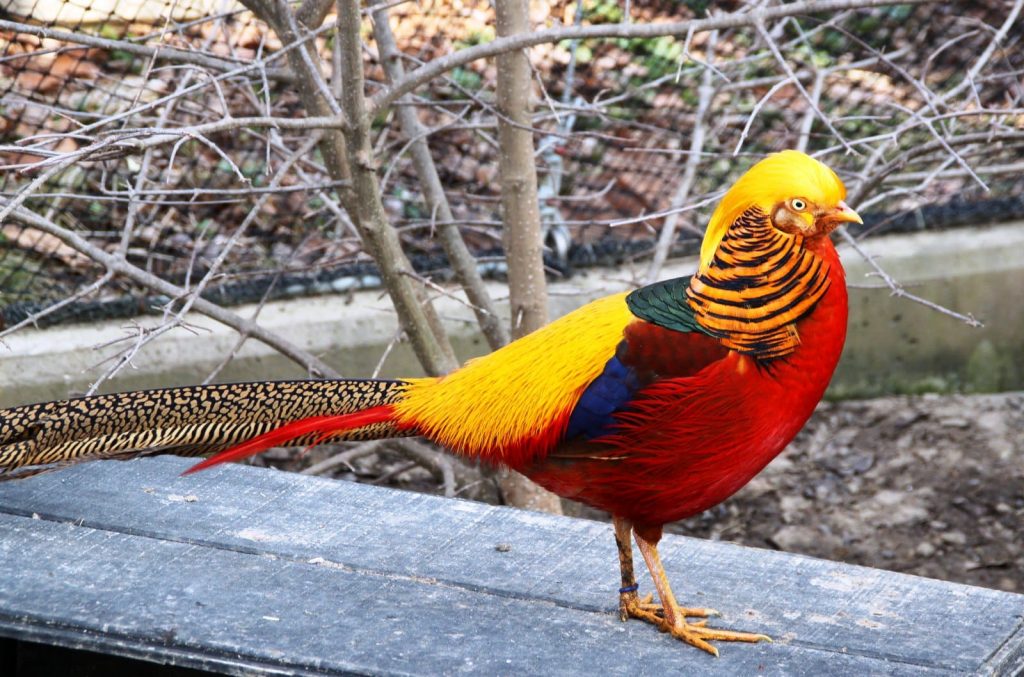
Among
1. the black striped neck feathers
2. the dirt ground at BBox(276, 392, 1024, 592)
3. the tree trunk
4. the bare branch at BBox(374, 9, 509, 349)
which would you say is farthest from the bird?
the dirt ground at BBox(276, 392, 1024, 592)

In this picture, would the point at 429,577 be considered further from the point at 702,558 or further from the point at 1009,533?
the point at 1009,533

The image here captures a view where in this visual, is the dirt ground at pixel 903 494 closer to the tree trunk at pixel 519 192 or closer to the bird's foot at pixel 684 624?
the tree trunk at pixel 519 192

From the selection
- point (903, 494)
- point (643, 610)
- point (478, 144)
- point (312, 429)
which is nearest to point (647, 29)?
point (312, 429)

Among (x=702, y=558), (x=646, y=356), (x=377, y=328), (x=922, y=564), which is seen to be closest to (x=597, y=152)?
(x=377, y=328)

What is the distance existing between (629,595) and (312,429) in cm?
69

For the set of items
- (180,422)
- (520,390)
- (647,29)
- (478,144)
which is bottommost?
(180,422)

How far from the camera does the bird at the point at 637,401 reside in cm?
205

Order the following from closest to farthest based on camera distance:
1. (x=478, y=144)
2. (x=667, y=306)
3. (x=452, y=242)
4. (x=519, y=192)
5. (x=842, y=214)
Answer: (x=842, y=214)
(x=667, y=306)
(x=519, y=192)
(x=452, y=242)
(x=478, y=144)

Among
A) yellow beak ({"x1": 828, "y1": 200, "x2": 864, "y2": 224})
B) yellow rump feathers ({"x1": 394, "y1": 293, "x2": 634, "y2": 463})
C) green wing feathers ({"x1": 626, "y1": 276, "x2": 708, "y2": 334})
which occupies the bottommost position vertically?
yellow rump feathers ({"x1": 394, "y1": 293, "x2": 634, "y2": 463})

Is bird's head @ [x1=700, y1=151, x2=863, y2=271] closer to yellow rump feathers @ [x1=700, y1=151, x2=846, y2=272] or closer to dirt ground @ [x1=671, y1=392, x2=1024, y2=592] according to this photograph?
yellow rump feathers @ [x1=700, y1=151, x2=846, y2=272]

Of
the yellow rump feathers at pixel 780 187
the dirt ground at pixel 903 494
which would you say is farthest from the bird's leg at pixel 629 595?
the dirt ground at pixel 903 494

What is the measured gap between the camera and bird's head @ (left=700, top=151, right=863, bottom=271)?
1.99 m

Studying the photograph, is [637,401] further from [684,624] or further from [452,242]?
[452,242]

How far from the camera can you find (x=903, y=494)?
14.8ft
